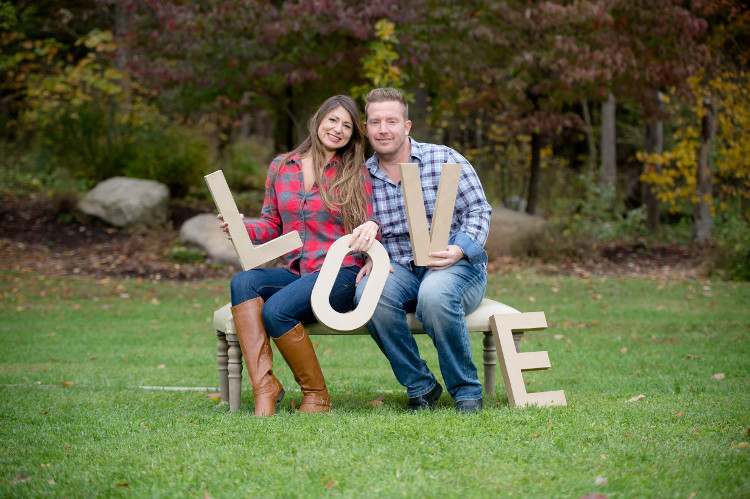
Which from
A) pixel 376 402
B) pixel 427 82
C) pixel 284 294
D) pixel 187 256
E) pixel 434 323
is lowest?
pixel 187 256

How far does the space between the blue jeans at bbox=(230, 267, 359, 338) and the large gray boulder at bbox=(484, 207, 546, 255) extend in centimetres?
735

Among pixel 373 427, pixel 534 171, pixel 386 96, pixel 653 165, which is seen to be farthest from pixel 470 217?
pixel 653 165

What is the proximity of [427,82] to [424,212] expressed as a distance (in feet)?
26.0

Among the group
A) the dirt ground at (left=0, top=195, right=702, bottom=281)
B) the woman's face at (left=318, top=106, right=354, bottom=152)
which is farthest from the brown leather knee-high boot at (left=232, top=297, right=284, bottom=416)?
the dirt ground at (left=0, top=195, right=702, bottom=281)

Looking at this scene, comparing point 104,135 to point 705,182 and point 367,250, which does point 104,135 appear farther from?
point 367,250

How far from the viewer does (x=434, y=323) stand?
3584 millimetres

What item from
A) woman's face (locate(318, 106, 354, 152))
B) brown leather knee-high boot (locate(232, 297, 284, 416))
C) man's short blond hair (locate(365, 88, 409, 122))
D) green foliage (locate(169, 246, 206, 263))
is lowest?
green foliage (locate(169, 246, 206, 263))

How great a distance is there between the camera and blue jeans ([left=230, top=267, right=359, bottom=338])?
366 centimetres

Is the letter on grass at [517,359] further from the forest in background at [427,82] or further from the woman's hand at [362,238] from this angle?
the forest in background at [427,82]

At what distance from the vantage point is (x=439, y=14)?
1004 cm

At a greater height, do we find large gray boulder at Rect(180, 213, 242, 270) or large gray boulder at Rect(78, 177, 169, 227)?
large gray boulder at Rect(78, 177, 169, 227)

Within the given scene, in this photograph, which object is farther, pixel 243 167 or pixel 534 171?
pixel 243 167

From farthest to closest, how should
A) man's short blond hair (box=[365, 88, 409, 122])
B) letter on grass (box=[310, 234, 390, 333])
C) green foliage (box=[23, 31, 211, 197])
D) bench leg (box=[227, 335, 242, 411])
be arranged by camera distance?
green foliage (box=[23, 31, 211, 197])
man's short blond hair (box=[365, 88, 409, 122])
bench leg (box=[227, 335, 242, 411])
letter on grass (box=[310, 234, 390, 333])

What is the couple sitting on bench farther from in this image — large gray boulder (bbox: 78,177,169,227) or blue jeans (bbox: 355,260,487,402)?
large gray boulder (bbox: 78,177,169,227)
